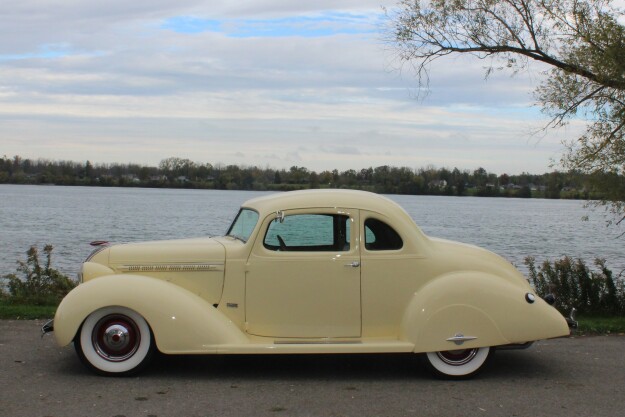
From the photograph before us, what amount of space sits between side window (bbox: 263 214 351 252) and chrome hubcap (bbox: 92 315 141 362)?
59.5 inches

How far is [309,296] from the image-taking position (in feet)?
22.7

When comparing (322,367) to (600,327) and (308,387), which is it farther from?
(600,327)

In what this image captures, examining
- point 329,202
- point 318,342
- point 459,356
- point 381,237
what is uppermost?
point 329,202

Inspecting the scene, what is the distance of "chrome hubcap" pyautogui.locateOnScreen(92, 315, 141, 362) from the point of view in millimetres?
6711

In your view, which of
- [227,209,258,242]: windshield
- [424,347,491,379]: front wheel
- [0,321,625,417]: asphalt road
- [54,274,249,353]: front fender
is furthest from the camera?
[227,209,258,242]: windshield

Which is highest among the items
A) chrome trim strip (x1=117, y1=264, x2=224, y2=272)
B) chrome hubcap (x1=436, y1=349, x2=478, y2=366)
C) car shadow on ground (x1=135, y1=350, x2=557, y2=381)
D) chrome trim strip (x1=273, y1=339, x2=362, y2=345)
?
chrome trim strip (x1=117, y1=264, x2=224, y2=272)

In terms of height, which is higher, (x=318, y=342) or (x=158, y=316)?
(x=158, y=316)

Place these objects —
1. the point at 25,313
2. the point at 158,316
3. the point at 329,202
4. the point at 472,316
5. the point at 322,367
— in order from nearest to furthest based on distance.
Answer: the point at 158,316 → the point at 472,316 → the point at 329,202 → the point at 322,367 → the point at 25,313

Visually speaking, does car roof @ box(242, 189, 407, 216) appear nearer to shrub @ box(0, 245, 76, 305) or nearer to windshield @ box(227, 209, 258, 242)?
windshield @ box(227, 209, 258, 242)

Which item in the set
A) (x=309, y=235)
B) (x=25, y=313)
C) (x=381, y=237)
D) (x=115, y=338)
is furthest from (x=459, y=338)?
(x=25, y=313)

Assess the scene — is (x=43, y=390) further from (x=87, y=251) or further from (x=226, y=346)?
(x=87, y=251)

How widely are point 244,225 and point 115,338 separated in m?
1.73

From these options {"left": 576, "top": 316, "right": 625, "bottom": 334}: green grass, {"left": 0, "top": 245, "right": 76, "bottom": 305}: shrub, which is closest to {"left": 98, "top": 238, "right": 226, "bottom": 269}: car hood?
{"left": 0, "top": 245, "right": 76, "bottom": 305}: shrub

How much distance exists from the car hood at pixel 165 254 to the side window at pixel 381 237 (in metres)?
1.43
